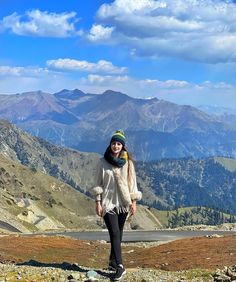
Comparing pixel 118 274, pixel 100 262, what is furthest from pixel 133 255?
pixel 118 274

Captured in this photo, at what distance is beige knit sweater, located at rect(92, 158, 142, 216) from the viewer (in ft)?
49.5

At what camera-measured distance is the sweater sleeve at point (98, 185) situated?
49.5 ft

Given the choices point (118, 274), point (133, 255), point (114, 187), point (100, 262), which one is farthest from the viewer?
point (133, 255)

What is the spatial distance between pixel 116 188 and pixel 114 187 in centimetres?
7

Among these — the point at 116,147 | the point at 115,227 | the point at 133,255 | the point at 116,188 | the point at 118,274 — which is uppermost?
the point at 116,147

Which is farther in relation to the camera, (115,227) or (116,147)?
(115,227)

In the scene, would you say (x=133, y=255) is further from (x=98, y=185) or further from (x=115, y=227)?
(x=98, y=185)

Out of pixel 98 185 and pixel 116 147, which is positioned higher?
pixel 116 147

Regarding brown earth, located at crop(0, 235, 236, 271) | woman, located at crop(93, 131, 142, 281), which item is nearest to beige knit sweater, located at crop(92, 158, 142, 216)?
woman, located at crop(93, 131, 142, 281)

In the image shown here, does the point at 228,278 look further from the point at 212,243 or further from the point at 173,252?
the point at 212,243

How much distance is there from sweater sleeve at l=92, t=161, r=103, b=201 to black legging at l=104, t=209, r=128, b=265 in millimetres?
650

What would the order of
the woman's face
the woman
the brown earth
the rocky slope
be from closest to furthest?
the woman's face < the woman < the rocky slope < the brown earth

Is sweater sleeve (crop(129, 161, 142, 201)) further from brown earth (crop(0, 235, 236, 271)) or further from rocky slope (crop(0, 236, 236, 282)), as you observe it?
brown earth (crop(0, 235, 236, 271))

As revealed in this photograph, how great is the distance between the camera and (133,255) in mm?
33469
